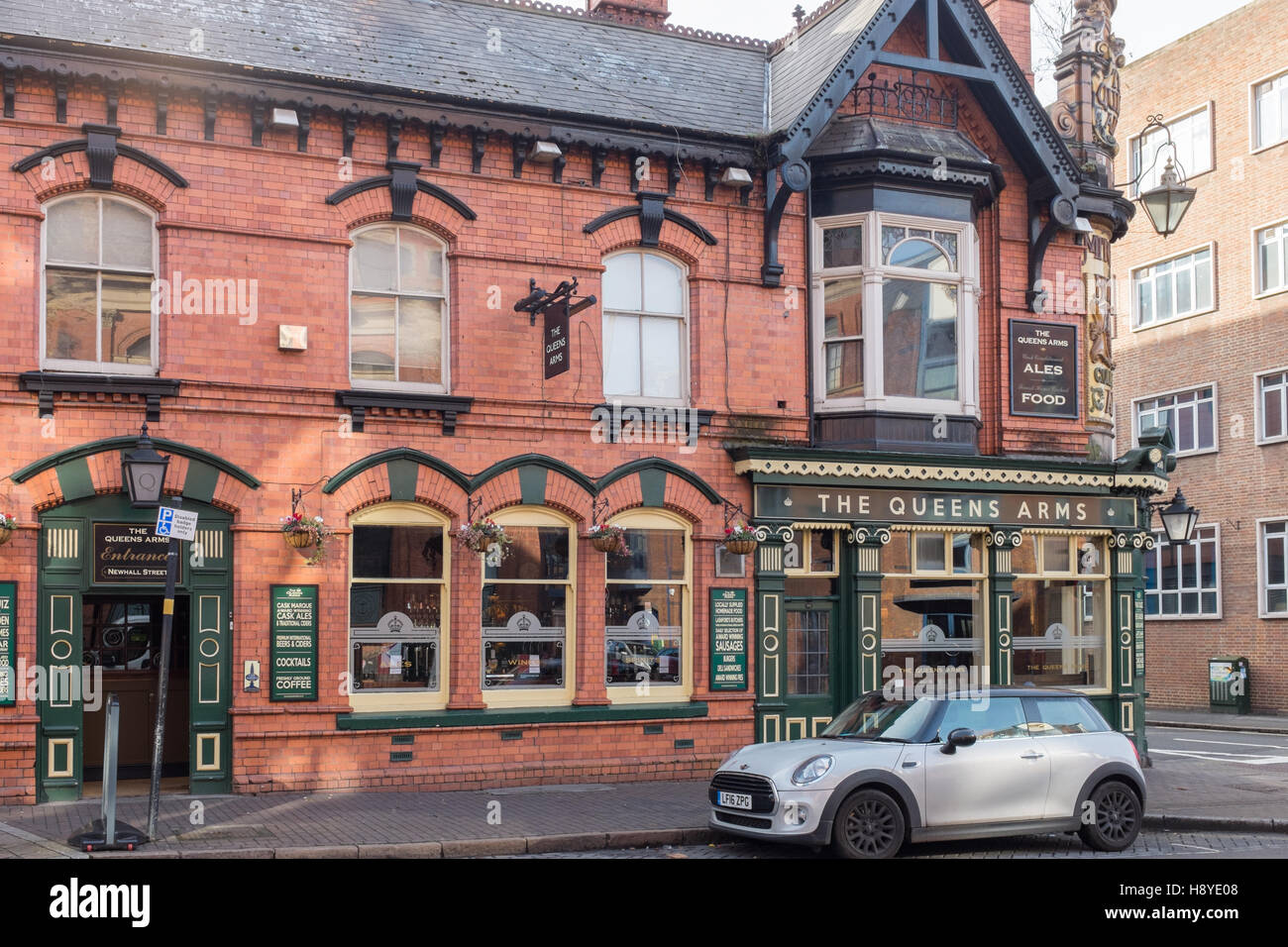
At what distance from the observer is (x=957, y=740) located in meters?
12.1

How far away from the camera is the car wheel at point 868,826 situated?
1154cm

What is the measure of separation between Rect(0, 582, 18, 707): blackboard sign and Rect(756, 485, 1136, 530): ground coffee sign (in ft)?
27.9

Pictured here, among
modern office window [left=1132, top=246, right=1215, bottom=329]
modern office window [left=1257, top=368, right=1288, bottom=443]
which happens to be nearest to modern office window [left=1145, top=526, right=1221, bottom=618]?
modern office window [left=1257, top=368, right=1288, bottom=443]

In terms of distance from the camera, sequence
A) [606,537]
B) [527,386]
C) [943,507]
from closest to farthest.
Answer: [606,537] < [527,386] < [943,507]

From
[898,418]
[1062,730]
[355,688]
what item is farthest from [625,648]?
[1062,730]

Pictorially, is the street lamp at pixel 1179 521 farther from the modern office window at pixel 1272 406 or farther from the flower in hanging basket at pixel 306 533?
the flower in hanging basket at pixel 306 533

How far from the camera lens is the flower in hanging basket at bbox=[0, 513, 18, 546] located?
13719 millimetres

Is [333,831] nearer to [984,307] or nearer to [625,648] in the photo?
[625,648]

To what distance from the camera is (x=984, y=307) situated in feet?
62.4

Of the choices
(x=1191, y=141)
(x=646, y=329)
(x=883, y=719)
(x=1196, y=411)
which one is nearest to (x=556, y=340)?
(x=646, y=329)

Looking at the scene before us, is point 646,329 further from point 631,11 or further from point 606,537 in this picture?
point 631,11

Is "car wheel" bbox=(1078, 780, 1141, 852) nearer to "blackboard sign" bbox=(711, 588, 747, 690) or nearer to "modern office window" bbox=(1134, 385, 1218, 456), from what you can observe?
"blackboard sign" bbox=(711, 588, 747, 690)

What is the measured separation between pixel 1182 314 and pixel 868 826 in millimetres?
27549

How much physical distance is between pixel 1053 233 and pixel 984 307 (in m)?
1.39
